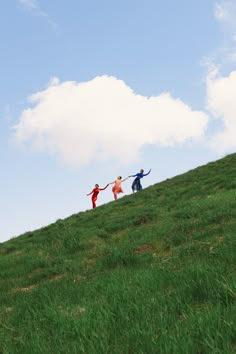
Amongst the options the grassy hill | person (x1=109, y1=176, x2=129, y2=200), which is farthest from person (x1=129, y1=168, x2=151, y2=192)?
the grassy hill

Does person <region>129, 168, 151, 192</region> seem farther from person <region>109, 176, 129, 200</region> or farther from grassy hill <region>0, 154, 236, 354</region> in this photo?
grassy hill <region>0, 154, 236, 354</region>

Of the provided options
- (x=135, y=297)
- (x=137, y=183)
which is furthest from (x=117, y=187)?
(x=135, y=297)

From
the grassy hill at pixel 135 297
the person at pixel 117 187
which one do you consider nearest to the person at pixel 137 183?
the person at pixel 117 187

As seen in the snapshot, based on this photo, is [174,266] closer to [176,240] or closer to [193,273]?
[193,273]

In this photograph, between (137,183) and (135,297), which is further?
(137,183)

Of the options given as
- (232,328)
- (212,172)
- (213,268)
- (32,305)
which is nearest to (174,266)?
(213,268)

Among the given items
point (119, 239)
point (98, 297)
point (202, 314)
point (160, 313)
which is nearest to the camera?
point (202, 314)

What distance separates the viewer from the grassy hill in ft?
12.7

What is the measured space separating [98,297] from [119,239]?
719 cm

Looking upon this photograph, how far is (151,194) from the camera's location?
2459cm

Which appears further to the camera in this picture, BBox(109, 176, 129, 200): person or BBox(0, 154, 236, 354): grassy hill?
BBox(109, 176, 129, 200): person

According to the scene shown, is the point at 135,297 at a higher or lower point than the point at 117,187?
lower

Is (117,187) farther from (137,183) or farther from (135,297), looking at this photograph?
(135,297)

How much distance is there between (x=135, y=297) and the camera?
546 cm
